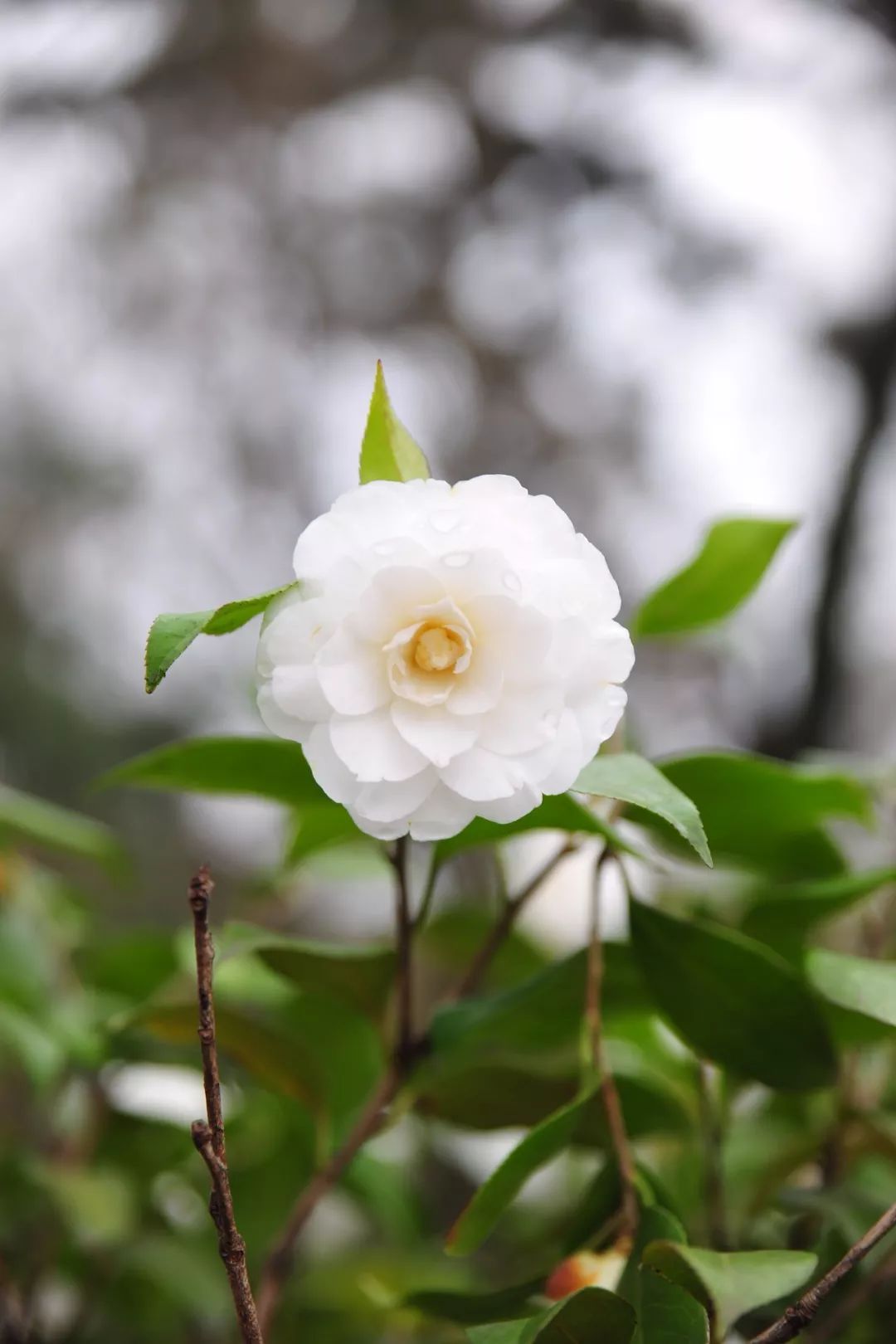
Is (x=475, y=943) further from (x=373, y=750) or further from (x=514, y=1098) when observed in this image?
(x=373, y=750)

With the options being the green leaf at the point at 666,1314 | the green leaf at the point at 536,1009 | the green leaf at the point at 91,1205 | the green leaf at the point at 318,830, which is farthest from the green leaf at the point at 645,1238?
the green leaf at the point at 91,1205

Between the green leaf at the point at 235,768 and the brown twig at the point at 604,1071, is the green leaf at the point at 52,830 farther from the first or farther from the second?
the brown twig at the point at 604,1071

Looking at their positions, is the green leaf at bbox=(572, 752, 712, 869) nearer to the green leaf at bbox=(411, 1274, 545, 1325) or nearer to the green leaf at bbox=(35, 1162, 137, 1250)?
the green leaf at bbox=(411, 1274, 545, 1325)

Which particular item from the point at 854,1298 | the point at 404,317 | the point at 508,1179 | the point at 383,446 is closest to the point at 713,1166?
the point at 854,1298

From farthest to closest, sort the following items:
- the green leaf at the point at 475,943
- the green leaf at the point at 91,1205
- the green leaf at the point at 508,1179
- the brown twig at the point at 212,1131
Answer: the green leaf at the point at 475,943 < the green leaf at the point at 91,1205 < the green leaf at the point at 508,1179 < the brown twig at the point at 212,1131

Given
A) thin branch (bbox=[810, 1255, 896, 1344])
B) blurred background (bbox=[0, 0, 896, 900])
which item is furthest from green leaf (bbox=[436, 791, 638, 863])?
blurred background (bbox=[0, 0, 896, 900])

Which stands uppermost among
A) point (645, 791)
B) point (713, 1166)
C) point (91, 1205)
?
point (645, 791)

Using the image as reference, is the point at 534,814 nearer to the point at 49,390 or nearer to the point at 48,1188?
the point at 48,1188
